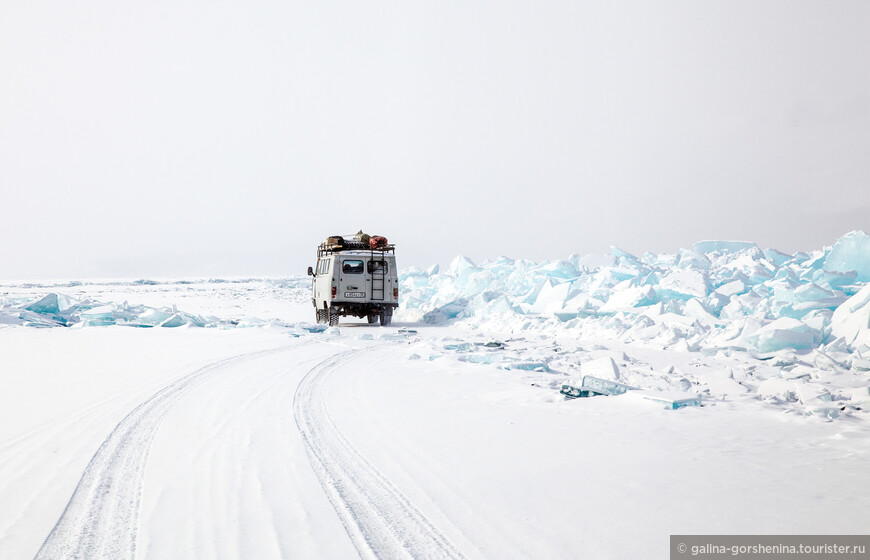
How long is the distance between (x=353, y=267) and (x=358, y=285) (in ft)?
2.29

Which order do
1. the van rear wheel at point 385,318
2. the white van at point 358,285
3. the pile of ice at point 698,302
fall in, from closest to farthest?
the pile of ice at point 698,302, the white van at point 358,285, the van rear wheel at point 385,318

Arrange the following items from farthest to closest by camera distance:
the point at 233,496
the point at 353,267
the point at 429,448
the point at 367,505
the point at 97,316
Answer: the point at 353,267
the point at 97,316
the point at 429,448
the point at 233,496
the point at 367,505

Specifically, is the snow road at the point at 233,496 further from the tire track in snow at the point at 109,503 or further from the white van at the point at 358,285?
the white van at the point at 358,285

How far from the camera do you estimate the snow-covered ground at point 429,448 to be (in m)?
3.35

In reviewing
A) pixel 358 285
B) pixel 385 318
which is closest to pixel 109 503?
pixel 358 285

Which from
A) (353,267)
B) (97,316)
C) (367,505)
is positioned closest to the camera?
(367,505)

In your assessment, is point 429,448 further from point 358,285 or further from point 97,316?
point 97,316

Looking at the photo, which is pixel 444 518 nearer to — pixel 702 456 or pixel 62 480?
pixel 702 456

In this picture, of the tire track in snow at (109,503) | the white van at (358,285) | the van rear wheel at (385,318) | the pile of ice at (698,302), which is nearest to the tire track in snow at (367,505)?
the tire track in snow at (109,503)

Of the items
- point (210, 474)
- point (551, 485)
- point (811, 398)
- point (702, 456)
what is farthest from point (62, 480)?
point (811, 398)

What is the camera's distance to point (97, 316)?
66.3 ft

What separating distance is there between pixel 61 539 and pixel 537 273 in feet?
87.0

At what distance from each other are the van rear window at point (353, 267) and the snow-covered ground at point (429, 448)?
25.7 ft

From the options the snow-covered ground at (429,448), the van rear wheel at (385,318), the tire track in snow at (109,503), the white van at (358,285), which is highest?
the white van at (358,285)
